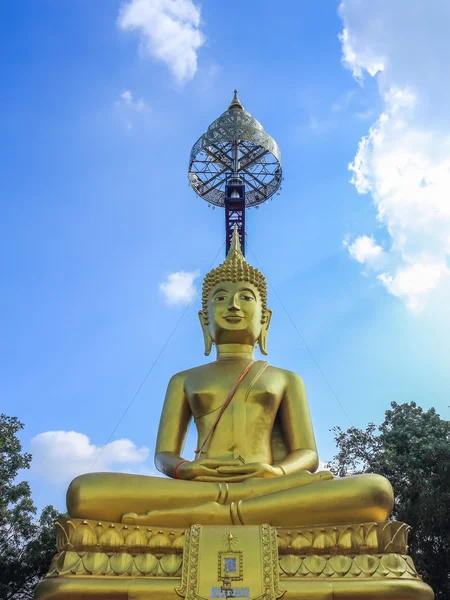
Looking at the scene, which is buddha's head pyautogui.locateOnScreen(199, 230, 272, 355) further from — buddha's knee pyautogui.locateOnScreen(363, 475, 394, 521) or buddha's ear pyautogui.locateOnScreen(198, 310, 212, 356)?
buddha's knee pyautogui.locateOnScreen(363, 475, 394, 521)

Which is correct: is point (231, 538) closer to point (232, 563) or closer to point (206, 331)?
point (232, 563)

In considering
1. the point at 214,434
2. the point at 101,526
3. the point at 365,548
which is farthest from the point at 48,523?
the point at 365,548

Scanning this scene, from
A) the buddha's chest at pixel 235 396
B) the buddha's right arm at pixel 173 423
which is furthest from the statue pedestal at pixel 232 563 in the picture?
the buddha's chest at pixel 235 396

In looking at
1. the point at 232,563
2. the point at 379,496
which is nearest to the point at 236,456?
the point at 232,563

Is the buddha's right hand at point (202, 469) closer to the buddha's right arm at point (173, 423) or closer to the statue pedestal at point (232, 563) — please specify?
the buddha's right arm at point (173, 423)

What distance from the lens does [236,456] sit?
5.80 meters

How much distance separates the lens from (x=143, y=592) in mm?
4176

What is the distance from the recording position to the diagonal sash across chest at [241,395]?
19.8 ft

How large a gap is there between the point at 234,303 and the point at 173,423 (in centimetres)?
151

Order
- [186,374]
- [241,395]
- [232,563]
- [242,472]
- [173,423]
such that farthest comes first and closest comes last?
[186,374]
[173,423]
[241,395]
[242,472]
[232,563]

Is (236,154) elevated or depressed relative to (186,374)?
elevated

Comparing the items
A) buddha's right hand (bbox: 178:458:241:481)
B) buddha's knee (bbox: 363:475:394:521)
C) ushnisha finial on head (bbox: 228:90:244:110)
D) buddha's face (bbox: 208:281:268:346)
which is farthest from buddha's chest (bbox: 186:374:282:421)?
ushnisha finial on head (bbox: 228:90:244:110)

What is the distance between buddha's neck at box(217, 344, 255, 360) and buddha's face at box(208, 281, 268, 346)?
5cm

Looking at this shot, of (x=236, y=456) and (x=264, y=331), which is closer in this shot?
(x=236, y=456)
